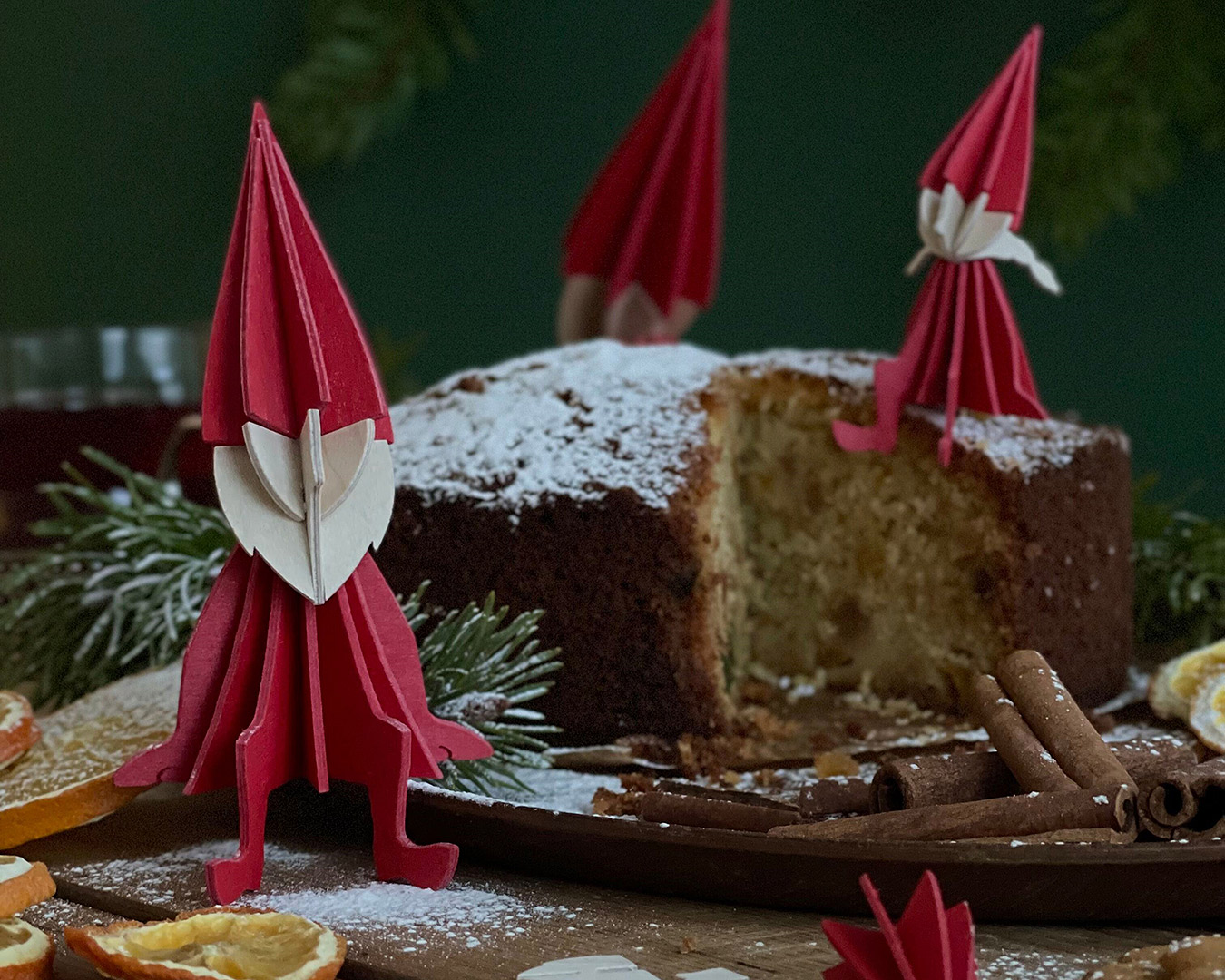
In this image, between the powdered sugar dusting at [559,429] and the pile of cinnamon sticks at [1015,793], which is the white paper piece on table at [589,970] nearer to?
the pile of cinnamon sticks at [1015,793]

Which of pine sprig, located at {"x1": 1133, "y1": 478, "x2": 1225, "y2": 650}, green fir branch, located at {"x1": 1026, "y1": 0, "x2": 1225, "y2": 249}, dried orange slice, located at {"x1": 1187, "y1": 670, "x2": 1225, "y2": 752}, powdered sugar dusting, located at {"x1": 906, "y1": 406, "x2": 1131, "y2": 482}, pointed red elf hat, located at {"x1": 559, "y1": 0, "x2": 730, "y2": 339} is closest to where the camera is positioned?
dried orange slice, located at {"x1": 1187, "y1": 670, "x2": 1225, "y2": 752}

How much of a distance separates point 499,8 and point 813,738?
2765 mm

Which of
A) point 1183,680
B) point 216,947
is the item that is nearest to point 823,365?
point 1183,680

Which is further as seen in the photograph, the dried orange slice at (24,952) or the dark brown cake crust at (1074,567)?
the dark brown cake crust at (1074,567)

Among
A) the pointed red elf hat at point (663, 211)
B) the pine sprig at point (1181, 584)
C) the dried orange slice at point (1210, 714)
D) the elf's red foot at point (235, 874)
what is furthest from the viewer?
the pointed red elf hat at point (663, 211)

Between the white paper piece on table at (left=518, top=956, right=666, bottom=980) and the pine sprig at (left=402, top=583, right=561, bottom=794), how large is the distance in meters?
0.42

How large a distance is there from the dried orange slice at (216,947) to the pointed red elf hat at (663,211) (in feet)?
5.30

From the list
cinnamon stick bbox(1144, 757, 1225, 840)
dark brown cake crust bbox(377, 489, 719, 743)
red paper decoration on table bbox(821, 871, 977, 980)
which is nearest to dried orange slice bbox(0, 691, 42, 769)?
dark brown cake crust bbox(377, 489, 719, 743)

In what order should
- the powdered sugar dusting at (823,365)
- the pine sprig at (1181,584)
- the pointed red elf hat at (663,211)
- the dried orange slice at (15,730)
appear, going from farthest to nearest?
1. the pointed red elf hat at (663,211)
2. the pine sprig at (1181,584)
3. the powdered sugar dusting at (823,365)
4. the dried orange slice at (15,730)

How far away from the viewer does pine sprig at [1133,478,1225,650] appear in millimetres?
2271

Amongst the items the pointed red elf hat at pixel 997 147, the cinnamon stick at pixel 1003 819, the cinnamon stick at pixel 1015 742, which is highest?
the pointed red elf hat at pixel 997 147

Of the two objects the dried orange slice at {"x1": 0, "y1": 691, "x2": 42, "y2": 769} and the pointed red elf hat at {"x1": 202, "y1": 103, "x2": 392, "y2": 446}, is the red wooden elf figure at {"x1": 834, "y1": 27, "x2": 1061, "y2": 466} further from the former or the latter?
the dried orange slice at {"x1": 0, "y1": 691, "x2": 42, "y2": 769}

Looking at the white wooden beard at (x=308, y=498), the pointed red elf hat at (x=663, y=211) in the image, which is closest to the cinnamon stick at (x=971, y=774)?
the white wooden beard at (x=308, y=498)

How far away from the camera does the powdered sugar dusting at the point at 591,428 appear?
181cm
